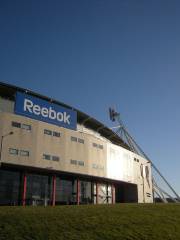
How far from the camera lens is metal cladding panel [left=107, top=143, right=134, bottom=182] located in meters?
67.9

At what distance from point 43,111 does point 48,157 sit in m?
8.90

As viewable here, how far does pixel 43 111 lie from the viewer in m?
56.9

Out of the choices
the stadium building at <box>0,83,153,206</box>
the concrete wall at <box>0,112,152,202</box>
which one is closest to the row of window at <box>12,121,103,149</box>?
the stadium building at <box>0,83,153,206</box>

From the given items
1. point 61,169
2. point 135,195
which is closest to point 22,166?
point 61,169

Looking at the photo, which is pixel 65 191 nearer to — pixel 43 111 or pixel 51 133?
Answer: pixel 51 133

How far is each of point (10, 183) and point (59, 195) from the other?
1111 cm

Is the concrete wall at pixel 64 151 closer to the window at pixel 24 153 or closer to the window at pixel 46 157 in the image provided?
the window at pixel 24 153

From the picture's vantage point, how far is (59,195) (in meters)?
58.6

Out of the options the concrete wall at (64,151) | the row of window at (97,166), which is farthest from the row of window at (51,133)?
the row of window at (97,166)

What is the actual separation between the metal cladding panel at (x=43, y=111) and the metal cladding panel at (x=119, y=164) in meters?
12.8

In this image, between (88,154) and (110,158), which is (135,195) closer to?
(110,158)

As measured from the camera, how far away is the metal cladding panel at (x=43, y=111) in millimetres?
53875

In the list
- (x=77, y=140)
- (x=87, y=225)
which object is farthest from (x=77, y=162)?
(x=87, y=225)

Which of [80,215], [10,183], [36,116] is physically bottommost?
[80,215]
